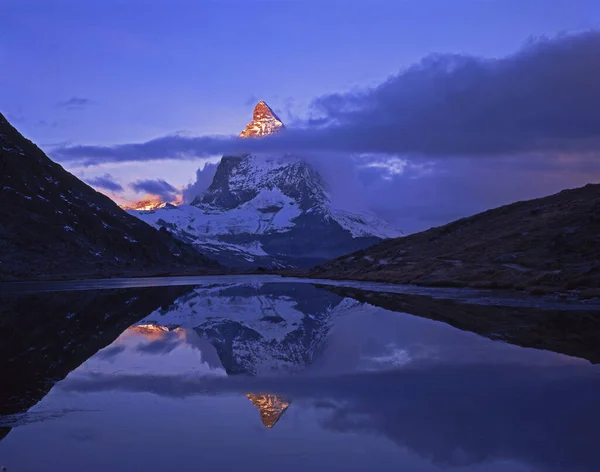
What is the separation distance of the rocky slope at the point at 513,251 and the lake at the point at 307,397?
20.5 metres

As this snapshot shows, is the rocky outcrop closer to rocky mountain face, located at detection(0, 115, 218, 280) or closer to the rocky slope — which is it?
the rocky slope

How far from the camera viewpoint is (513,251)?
58.2m

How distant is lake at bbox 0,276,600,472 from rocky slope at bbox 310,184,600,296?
2054 cm

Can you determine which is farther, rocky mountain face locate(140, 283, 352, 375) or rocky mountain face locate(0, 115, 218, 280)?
rocky mountain face locate(0, 115, 218, 280)

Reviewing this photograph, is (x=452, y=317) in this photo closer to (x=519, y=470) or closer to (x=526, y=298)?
(x=526, y=298)

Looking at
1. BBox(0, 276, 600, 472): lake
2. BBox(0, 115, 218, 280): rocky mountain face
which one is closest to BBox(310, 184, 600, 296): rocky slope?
BBox(0, 276, 600, 472): lake

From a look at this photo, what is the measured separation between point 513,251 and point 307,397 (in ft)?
160

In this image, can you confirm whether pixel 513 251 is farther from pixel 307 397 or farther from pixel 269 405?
pixel 269 405

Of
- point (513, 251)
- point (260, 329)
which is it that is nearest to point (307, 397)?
point (260, 329)

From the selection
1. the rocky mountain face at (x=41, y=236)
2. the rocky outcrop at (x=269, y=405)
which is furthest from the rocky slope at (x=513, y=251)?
the rocky mountain face at (x=41, y=236)

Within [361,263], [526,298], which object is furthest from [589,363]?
[361,263]

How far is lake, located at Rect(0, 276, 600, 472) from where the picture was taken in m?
9.62

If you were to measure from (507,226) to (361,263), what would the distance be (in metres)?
32.1

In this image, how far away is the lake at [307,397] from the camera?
962 cm
